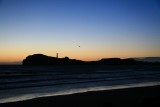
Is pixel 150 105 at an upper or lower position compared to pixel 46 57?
lower

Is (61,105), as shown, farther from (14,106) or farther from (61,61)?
(61,61)

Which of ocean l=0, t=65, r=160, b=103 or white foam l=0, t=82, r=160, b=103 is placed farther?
ocean l=0, t=65, r=160, b=103

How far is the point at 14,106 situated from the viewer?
8.39 m

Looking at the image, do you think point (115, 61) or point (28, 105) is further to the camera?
point (115, 61)

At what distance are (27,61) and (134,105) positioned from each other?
495 ft

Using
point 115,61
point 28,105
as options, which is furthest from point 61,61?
point 28,105

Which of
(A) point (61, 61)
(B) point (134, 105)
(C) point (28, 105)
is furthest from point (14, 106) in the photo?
(A) point (61, 61)

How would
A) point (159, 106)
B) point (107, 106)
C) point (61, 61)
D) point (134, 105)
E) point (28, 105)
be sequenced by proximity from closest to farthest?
1. point (159, 106)
2. point (107, 106)
3. point (134, 105)
4. point (28, 105)
5. point (61, 61)

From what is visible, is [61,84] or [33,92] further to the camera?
[61,84]

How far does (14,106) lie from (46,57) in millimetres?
154781

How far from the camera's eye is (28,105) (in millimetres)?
8609

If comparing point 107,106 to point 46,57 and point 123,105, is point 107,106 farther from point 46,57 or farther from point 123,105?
point 46,57

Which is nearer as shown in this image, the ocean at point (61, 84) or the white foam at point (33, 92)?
the white foam at point (33, 92)

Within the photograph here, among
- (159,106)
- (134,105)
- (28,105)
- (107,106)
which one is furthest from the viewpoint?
(28,105)
